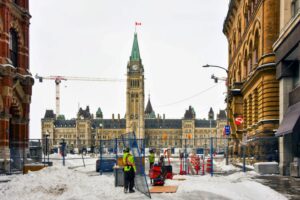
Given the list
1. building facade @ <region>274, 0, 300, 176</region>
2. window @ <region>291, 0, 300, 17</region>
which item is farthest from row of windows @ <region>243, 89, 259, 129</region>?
window @ <region>291, 0, 300, 17</region>

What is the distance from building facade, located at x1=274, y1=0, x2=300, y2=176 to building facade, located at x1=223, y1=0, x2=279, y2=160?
2424mm

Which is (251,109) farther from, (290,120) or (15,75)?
(15,75)

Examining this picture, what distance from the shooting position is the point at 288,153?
28625 millimetres

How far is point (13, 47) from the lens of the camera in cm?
3712

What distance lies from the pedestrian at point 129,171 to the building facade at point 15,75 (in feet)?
51.3

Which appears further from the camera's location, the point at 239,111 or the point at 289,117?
the point at 239,111

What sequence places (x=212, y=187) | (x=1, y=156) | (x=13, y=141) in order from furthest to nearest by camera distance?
(x=13, y=141)
(x=1, y=156)
(x=212, y=187)

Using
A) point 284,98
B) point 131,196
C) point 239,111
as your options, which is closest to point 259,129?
point 284,98

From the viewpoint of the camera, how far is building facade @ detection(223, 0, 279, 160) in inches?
1276

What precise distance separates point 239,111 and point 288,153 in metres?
20.9

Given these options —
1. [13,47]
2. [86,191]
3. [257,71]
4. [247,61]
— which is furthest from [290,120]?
[13,47]

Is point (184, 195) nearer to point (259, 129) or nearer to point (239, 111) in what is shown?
point (259, 129)

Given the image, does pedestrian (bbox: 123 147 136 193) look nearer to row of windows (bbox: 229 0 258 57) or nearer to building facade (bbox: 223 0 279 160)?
building facade (bbox: 223 0 279 160)

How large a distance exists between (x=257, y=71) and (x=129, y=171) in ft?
57.2
